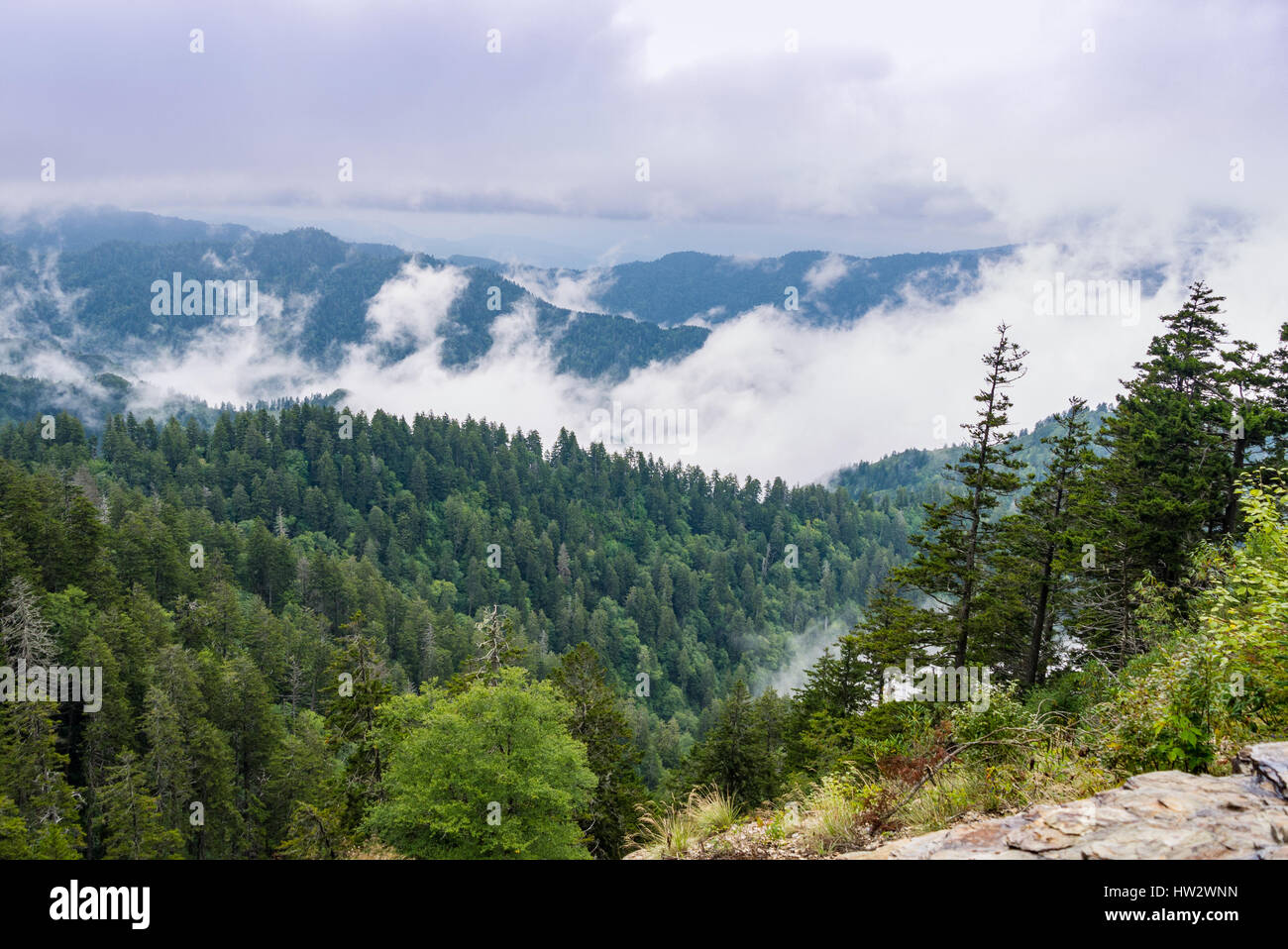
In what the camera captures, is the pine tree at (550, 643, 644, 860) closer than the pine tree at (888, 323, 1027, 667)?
No

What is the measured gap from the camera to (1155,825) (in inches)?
283

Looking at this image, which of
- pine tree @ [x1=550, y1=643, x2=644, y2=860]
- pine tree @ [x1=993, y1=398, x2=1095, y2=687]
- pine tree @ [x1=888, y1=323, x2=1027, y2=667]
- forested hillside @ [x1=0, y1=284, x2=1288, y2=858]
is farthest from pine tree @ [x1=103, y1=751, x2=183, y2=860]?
pine tree @ [x1=993, y1=398, x2=1095, y2=687]

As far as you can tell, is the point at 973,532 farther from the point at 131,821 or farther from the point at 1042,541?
the point at 131,821

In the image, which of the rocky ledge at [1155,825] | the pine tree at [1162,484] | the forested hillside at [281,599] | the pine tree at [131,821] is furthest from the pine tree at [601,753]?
the rocky ledge at [1155,825]

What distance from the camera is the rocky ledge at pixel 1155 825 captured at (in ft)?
22.2

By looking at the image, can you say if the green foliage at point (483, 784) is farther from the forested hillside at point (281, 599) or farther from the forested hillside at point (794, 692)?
the forested hillside at point (281, 599)

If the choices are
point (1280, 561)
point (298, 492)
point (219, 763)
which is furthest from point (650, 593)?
point (1280, 561)

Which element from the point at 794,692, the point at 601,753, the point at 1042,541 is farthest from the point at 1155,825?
the point at 794,692

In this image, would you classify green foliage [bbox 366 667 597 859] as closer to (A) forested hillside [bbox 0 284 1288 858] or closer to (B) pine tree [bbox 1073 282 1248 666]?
(A) forested hillside [bbox 0 284 1288 858]

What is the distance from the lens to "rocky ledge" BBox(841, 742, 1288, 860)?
267 inches

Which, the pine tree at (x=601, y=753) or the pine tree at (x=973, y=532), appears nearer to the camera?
the pine tree at (x=973, y=532)
